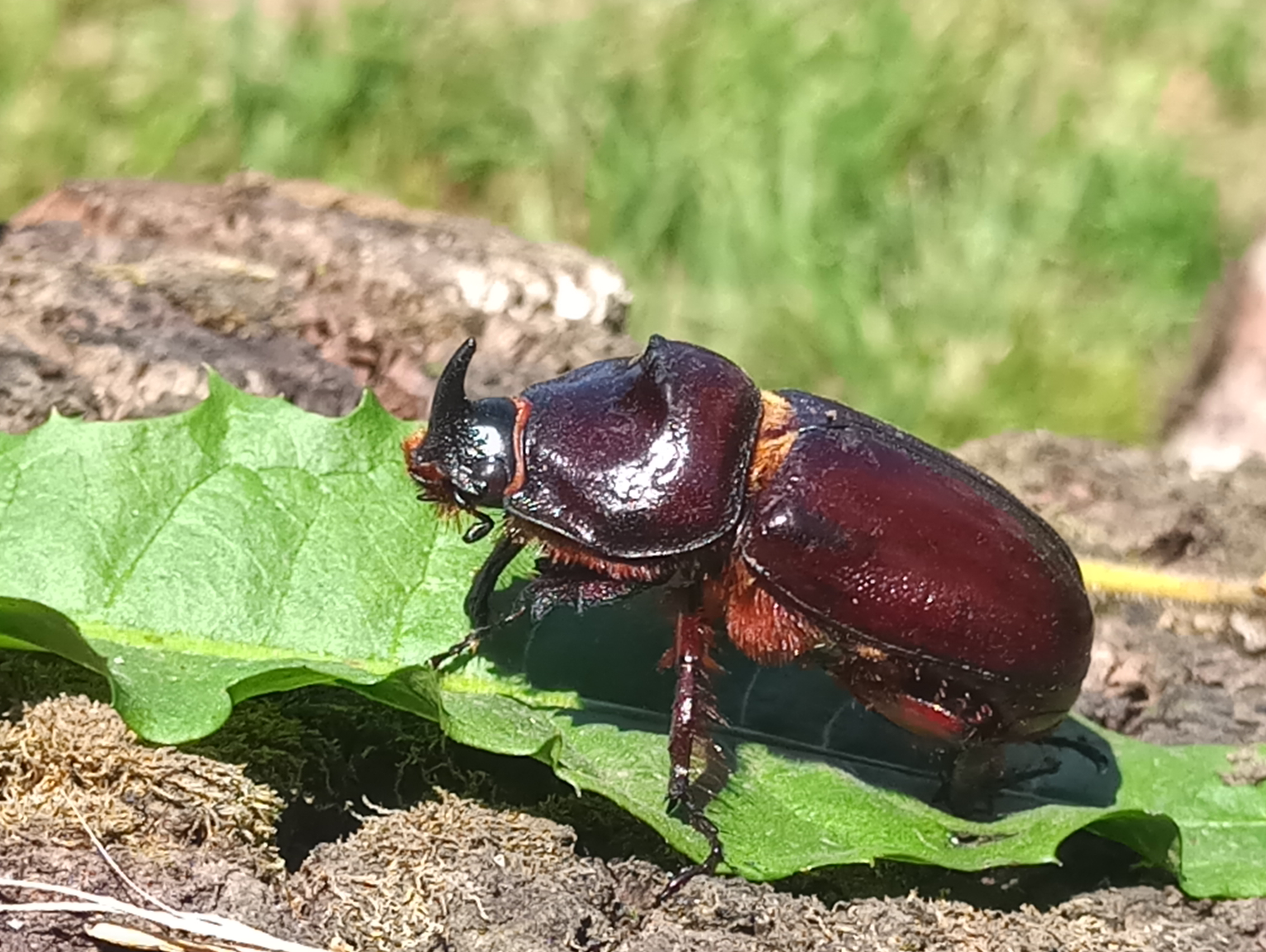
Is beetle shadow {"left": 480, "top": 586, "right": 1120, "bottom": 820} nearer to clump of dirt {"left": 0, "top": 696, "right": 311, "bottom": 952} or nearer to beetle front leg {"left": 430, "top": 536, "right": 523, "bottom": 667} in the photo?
beetle front leg {"left": 430, "top": 536, "right": 523, "bottom": 667}

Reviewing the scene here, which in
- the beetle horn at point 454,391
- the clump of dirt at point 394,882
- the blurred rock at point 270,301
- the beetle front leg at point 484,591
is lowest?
the clump of dirt at point 394,882

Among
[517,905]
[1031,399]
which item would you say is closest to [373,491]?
[517,905]

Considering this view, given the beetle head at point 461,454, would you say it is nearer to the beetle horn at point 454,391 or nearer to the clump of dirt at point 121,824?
the beetle horn at point 454,391

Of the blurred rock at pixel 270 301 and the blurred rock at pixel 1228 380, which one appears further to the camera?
the blurred rock at pixel 1228 380

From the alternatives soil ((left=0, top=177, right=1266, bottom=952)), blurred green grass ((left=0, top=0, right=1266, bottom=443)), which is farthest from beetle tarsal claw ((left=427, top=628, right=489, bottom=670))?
blurred green grass ((left=0, top=0, right=1266, bottom=443))

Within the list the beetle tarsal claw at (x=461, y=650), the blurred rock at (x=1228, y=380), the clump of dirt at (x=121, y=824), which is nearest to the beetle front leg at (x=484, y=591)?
the beetle tarsal claw at (x=461, y=650)

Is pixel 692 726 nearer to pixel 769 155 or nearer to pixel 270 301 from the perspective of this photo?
pixel 270 301

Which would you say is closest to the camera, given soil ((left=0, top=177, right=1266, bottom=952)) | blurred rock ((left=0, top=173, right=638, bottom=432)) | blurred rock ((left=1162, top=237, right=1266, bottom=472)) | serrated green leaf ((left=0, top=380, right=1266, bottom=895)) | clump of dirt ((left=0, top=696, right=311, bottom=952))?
clump of dirt ((left=0, top=696, right=311, bottom=952))
